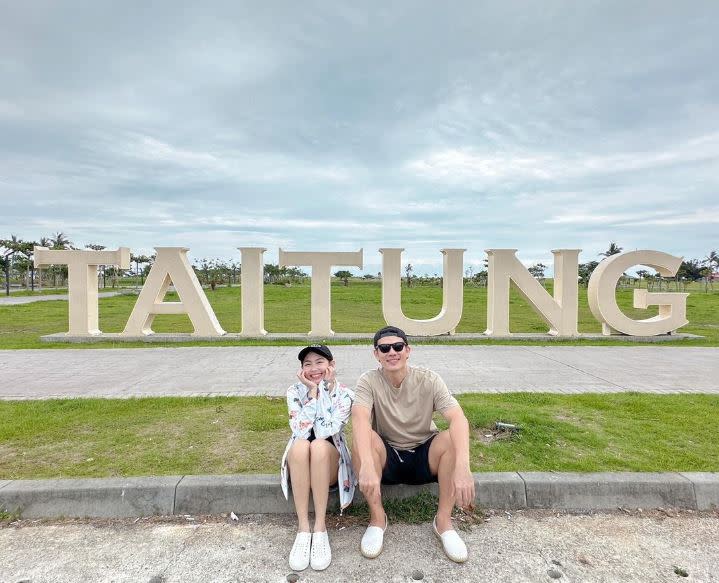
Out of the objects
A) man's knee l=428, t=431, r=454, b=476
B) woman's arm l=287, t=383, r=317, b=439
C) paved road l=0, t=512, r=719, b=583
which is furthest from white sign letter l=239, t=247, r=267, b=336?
man's knee l=428, t=431, r=454, b=476

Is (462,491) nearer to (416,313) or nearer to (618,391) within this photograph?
(618,391)

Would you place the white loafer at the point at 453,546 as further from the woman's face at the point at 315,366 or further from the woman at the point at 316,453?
the woman's face at the point at 315,366

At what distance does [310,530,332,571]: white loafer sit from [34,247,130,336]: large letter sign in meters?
10.3

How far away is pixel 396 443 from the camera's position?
3172 mm

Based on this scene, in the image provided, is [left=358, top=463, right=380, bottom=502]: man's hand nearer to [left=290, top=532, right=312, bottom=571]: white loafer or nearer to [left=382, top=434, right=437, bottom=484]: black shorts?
[left=382, top=434, right=437, bottom=484]: black shorts

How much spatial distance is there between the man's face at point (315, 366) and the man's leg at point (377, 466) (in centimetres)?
→ 52

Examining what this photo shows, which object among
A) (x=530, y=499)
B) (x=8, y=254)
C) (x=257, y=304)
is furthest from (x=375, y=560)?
(x=8, y=254)

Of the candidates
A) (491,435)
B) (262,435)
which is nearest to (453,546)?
(491,435)

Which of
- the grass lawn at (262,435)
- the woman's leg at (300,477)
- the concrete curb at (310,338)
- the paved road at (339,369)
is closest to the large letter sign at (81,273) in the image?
the concrete curb at (310,338)

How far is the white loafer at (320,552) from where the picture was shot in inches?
104

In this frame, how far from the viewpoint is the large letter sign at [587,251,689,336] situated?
448 inches

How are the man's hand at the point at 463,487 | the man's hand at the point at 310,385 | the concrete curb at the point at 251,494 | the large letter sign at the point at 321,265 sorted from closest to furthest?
1. the man's hand at the point at 463,487
2. the man's hand at the point at 310,385
3. the concrete curb at the point at 251,494
4. the large letter sign at the point at 321,265

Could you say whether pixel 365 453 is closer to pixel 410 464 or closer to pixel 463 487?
pixel 410 464

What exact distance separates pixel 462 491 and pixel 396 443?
1.94ft
